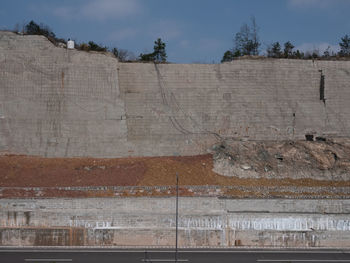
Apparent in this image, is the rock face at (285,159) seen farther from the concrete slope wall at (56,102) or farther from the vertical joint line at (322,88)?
the concrete slope wall at (56,102)

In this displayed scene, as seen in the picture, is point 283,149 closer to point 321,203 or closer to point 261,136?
point 261,136

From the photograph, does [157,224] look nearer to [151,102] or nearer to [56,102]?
[151,102]

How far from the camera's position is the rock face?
2706 cm

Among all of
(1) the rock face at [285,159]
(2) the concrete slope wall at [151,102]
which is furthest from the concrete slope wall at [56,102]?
(1) the rock face at [285,159]

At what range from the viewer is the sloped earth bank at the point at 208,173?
23.7 metres

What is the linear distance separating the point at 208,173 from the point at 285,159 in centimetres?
541

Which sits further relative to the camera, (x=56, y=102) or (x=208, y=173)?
(x=56, y=102)

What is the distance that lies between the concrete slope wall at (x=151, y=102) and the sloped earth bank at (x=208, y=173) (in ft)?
4.55

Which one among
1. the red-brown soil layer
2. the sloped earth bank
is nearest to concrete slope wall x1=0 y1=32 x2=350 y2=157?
the red-brown soil layer

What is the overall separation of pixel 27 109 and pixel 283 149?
56.1 ft

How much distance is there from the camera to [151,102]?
30.0 meters
